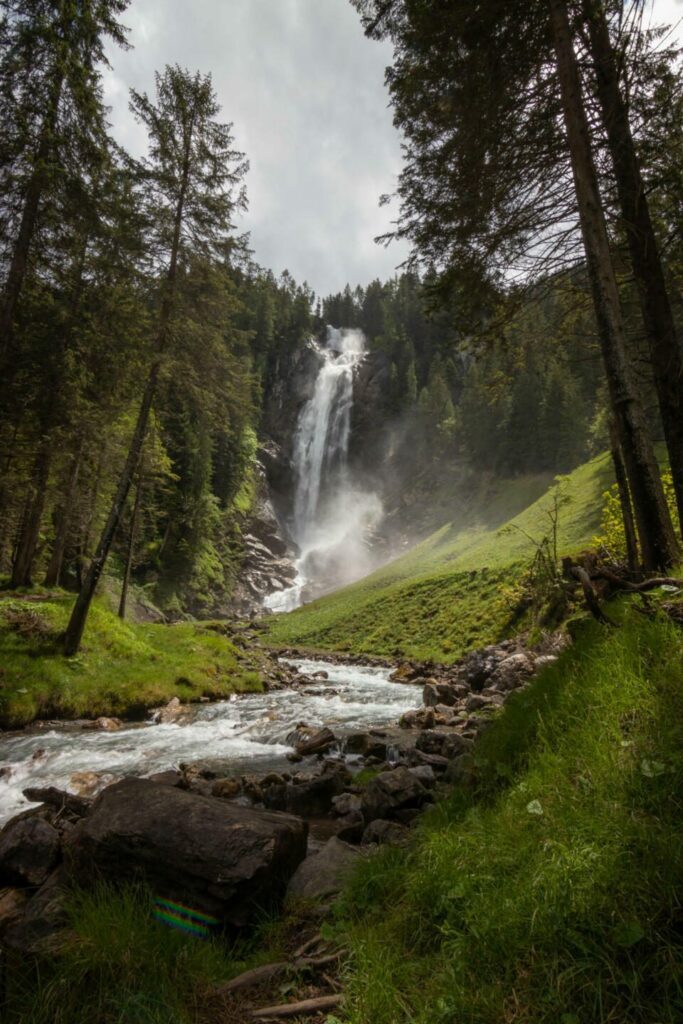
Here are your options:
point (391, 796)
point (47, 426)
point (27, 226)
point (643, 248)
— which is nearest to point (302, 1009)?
point (391, 796)

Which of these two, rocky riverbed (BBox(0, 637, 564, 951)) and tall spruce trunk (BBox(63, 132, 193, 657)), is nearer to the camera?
rocky riverbed (BBox(0, 637, 564, 951))

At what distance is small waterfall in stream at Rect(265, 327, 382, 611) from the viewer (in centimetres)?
6256

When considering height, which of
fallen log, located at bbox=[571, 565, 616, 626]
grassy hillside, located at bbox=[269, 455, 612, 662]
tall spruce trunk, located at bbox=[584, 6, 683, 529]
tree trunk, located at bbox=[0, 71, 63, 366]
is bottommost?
grassy hillside, located at bbox=[269, 455, 612, 662]

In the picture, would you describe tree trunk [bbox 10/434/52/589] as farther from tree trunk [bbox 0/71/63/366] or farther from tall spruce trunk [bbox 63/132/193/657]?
tree trunk [bbox 0/71/63/366]

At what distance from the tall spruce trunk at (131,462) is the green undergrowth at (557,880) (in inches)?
465

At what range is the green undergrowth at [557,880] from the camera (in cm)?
185

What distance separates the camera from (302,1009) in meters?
2.25

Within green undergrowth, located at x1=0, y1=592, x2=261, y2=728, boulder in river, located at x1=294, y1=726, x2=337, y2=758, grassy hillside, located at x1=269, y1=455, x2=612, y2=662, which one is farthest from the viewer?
grassy hillside, located at x1=269, y1=455, x2=612, y2=662

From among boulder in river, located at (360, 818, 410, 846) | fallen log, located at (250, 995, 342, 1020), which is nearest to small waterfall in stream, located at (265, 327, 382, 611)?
boulder in river, located at (360, 818, 410, 846)

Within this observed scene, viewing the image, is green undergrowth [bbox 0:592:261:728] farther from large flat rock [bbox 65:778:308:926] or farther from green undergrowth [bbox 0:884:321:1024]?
green undergrowth [bbox 0:884:321:1024]

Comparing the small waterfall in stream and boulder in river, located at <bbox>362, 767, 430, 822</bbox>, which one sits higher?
the small waterfall in stream

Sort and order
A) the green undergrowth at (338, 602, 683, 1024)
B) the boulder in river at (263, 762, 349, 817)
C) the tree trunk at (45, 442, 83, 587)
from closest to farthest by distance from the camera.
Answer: the green undergrowth at (338, 602, 683, 1024) → the boulder in river at (263, 762, 349, 817) → the tree trunk at (45, 442, 83, 587)

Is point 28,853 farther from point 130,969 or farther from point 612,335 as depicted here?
point 612,335

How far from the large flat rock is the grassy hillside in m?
15.6
